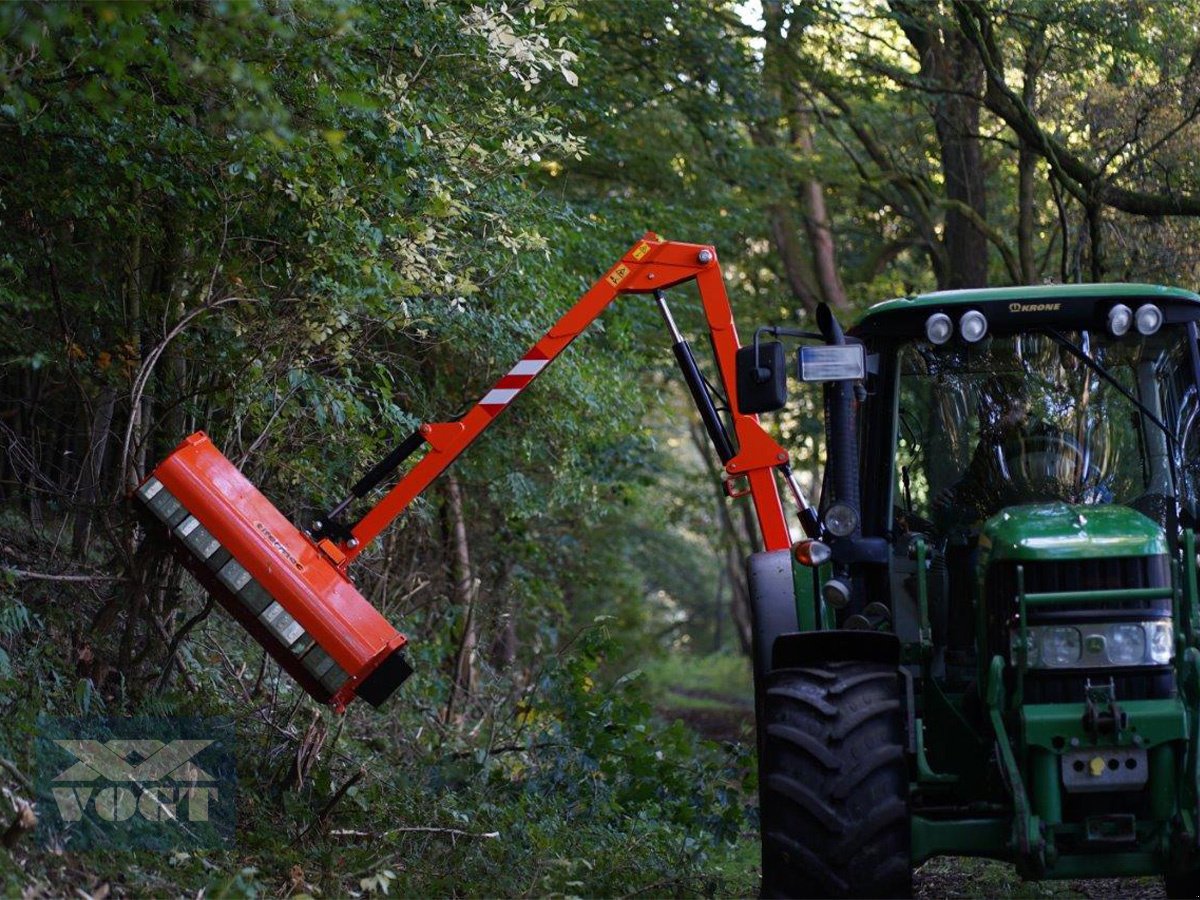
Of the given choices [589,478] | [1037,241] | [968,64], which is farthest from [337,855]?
[1037,241]

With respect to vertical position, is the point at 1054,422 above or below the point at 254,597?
above

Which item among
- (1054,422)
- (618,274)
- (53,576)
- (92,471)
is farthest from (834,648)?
(92,471)

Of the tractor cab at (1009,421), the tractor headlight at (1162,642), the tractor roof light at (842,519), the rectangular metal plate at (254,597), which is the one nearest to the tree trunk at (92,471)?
the rectangular metal plate at (254,597)

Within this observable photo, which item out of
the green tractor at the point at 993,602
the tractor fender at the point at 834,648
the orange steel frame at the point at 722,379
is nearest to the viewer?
the green tractor at the point at 993,602

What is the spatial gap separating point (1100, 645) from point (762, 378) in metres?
1.71

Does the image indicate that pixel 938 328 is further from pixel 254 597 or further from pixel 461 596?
pixel 461 596

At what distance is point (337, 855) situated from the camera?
698cm

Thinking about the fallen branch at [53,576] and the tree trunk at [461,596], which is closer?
the fallen branch at [53,576]

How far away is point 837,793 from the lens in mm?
5348

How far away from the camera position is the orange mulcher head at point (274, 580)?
685cm

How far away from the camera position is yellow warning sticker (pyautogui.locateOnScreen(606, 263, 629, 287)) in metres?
7.59

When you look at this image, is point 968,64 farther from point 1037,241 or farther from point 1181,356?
point 1181,356

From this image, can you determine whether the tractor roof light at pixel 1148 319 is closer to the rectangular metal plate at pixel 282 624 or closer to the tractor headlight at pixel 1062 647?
the tractor headlight at pixel 1062 647

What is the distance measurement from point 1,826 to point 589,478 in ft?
31.7
